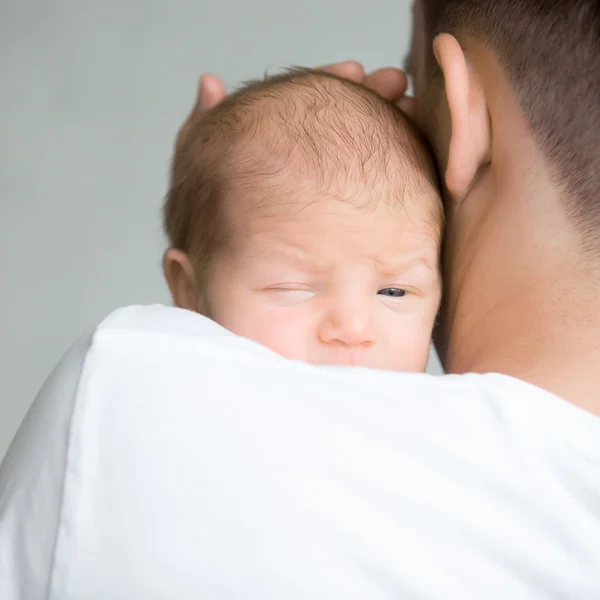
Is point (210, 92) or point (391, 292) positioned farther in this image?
point (210, 92)

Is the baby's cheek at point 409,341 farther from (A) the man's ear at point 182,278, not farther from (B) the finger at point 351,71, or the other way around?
(B) the finger at point 351,71

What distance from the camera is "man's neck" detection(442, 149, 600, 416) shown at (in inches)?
36.6

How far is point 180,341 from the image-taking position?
33.5 inches

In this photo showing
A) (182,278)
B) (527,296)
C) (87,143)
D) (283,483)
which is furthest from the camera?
(87,143)

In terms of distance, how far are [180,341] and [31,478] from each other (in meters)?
0.16

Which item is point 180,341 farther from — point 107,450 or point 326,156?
point 326,156

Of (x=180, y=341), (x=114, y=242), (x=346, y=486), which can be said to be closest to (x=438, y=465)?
(x=346, y=486)

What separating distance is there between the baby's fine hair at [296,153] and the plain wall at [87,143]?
1573mm

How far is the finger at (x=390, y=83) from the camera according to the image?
142cm

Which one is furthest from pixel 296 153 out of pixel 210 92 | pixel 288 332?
pixel 210 92

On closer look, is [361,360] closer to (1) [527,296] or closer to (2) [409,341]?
(2) [409,341]

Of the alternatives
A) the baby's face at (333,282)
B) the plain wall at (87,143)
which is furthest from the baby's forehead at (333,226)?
the plain wall at (87,143)

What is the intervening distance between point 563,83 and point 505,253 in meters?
0.17

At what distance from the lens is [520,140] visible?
3.39 ft
